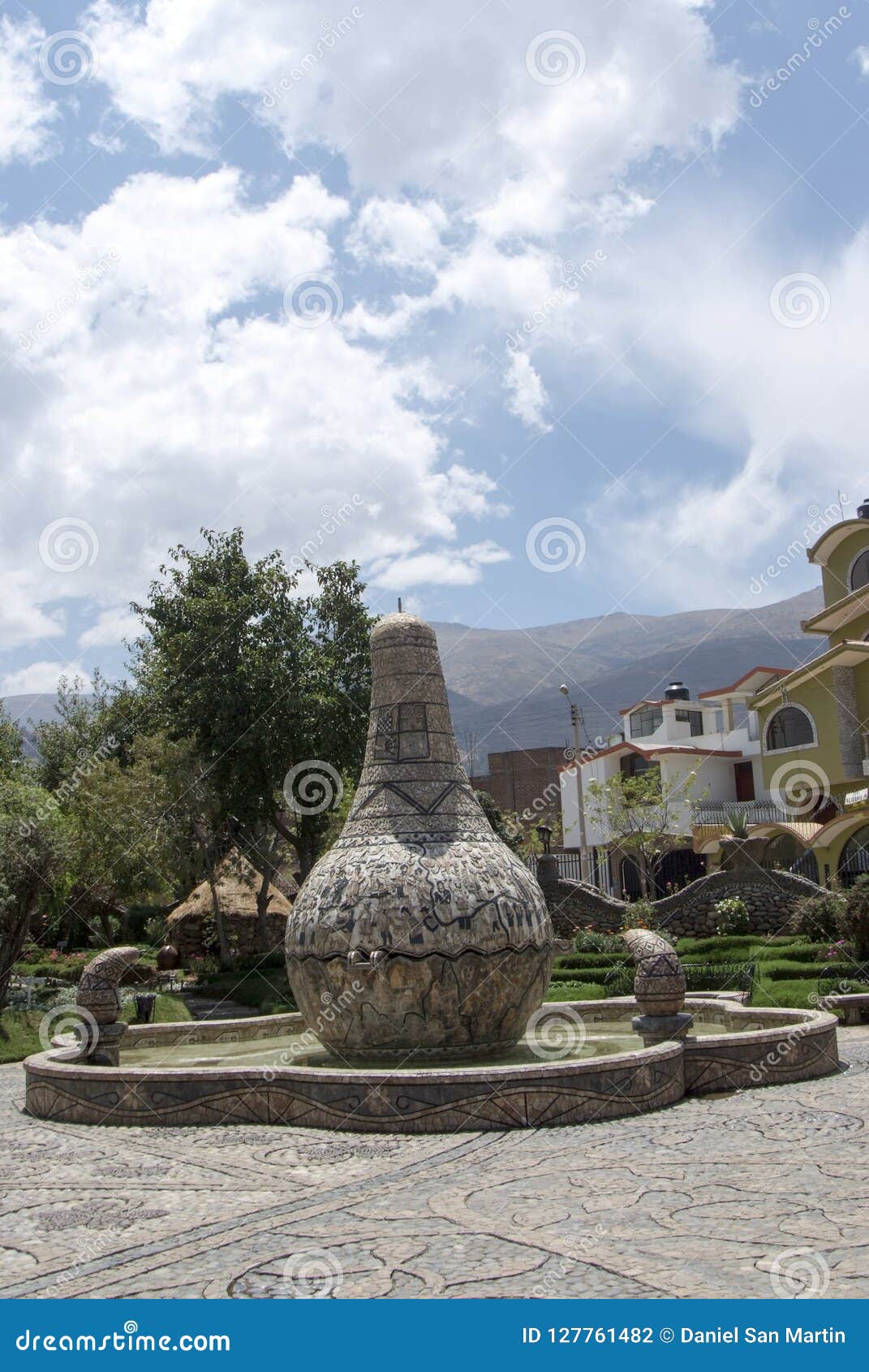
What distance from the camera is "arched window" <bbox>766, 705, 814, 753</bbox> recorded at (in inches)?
1374

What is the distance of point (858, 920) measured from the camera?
63.9 ft

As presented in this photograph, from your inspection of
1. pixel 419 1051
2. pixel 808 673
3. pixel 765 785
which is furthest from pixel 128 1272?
pixel 765 785

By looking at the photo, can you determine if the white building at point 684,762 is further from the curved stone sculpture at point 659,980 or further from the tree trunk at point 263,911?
the curved stone sculpture at point 659,980

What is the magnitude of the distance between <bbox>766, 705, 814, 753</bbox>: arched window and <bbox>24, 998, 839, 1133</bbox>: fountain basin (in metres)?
24.5

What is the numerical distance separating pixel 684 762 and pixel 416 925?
3560 centimetres

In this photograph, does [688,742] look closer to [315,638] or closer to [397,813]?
[315,638]

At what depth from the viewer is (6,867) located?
20359 millimetres

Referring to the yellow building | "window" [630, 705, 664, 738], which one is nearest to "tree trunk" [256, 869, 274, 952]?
the yellow building

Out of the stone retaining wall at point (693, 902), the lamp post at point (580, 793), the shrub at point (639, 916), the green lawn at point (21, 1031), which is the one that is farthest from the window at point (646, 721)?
the green lawn at point (21, 1031)

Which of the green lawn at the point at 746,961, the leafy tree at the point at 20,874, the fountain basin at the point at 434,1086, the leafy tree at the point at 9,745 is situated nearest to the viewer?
the fountain basin at the point at 434,1086

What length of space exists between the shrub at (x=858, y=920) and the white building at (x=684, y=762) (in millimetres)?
17956

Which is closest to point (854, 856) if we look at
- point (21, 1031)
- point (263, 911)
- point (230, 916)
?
point (263, 911)

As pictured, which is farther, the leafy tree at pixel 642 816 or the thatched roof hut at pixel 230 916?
the leafy tree at pixel 642 816

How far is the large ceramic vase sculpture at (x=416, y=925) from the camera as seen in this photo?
1012 centimetres
